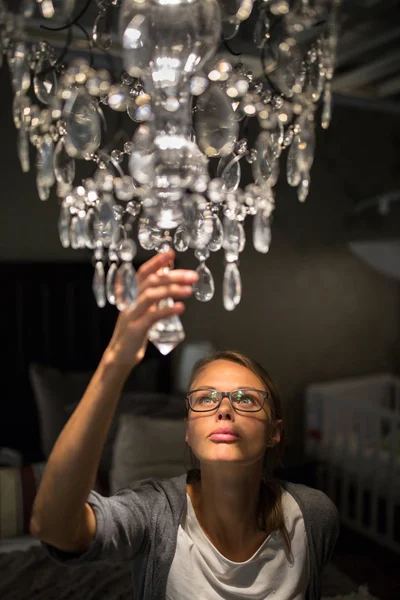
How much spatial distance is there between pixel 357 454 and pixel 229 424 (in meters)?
2.46

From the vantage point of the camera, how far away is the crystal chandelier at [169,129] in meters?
0.67

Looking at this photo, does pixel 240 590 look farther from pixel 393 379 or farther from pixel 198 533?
pixel 393 379

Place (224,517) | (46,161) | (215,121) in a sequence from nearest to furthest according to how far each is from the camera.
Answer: (215,121) → (46,161) → (224,517)

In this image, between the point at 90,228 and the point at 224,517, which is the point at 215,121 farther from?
the point at 224,517

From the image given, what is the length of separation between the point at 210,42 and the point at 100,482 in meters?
1.99

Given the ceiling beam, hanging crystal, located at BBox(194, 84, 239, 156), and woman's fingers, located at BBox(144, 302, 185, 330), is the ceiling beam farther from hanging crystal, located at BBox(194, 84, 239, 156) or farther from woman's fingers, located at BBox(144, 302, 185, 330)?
woman's fingers, located at BBox(144, 302, 185, 330)

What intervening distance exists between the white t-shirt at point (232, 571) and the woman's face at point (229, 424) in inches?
7.1

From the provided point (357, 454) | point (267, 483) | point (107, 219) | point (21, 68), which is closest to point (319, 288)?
point (357, 454)

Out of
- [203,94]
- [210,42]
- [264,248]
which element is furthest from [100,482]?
[210,42]

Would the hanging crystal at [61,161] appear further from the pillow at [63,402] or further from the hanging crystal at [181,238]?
the pillow at [63,402]

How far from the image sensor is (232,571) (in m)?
1.06

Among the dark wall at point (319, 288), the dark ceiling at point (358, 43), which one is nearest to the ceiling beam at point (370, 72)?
the dark ceiling at point (358, 43)

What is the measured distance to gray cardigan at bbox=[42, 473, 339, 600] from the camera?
913 millimetres

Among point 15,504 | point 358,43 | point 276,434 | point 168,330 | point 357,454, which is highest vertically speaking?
point 358,43
